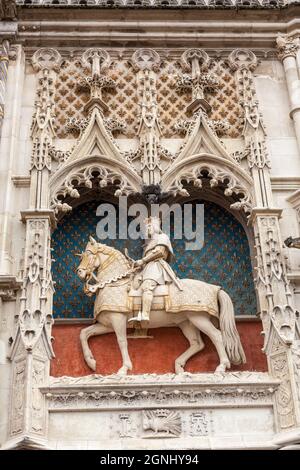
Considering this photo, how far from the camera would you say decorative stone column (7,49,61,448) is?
9898mm

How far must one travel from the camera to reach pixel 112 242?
12562 mm

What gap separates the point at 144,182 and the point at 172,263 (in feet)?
4.71

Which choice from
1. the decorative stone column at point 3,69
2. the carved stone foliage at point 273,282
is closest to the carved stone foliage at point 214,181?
the carved stone foliage at point 273,282

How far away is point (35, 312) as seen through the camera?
10734mm

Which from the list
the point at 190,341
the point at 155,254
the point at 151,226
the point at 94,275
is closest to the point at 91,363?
the point at 94,275

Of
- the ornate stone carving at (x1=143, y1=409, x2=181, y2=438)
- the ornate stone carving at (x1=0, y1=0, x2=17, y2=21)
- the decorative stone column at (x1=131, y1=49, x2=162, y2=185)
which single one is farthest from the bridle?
the ornate stone carving at (x1=0, y1=0, x2=17, y2=21)

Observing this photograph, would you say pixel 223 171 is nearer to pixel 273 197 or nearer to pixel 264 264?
pixel 273 197

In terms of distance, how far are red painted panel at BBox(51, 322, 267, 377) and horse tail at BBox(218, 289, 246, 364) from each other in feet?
0.75

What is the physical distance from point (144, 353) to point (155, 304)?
2.70 feet

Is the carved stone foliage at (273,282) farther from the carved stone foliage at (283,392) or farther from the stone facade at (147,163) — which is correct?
the carved stone foliage at (283,392)

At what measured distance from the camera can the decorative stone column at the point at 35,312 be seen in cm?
990

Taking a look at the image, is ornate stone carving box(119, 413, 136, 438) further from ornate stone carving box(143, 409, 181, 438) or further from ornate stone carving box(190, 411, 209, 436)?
ornate stone carving box(190, 411, 209, 436)

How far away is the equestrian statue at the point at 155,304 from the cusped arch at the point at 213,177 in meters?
1.36

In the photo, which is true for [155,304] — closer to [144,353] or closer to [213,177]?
[144,353]
